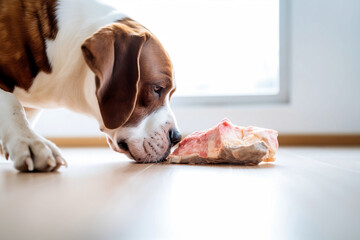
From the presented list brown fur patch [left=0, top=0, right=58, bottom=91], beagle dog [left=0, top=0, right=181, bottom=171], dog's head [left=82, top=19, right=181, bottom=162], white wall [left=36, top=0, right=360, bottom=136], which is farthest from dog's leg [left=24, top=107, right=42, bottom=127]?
white wall [left=36, top=0, right=360, bottom=136]

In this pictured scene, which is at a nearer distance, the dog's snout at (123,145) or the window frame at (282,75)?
the dog's snout at (123,145)

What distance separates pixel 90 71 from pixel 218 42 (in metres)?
2.20

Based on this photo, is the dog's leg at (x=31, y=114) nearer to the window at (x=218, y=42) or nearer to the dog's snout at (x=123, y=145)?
the dog's snout at (x=123, y=145)

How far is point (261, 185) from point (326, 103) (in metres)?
2.32

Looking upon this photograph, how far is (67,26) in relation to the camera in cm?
156

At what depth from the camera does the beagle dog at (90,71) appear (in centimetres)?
139

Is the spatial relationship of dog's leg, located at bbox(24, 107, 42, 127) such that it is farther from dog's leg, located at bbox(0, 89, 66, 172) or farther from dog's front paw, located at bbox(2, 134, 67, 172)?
dog's front paw, located at bbox(2, 134, 67, 172)

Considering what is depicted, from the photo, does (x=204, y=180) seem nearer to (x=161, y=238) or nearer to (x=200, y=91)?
(x=161, y=238)

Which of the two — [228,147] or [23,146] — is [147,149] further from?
[23,146]

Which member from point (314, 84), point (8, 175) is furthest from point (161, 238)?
point (314, 84)

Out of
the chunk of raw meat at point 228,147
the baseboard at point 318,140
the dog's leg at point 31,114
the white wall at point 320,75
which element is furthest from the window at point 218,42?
the chunk of raw meat at point 228,147

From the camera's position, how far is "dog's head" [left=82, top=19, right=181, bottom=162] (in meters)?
1.34

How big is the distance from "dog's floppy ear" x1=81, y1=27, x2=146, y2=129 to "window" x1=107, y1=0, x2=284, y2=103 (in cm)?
206

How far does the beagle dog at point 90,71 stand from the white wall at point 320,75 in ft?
5.72
